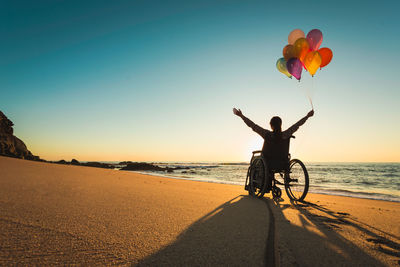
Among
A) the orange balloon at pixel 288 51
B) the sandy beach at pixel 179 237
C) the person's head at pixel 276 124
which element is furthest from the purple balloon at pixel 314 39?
the sandy beach at pixel 179 237

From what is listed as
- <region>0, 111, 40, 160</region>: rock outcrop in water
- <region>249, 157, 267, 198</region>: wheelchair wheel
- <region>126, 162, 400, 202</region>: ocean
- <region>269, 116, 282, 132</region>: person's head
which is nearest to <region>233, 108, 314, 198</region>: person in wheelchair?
<region>269, 116, 282, 132</region>: person's head

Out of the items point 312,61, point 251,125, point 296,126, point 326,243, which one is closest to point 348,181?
point 312,61

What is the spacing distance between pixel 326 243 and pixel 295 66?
4.65m

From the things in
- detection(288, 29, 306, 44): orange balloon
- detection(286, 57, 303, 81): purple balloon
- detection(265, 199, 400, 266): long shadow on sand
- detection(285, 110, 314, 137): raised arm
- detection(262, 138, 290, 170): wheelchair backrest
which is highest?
detection(288, 29, 306, 44): orange balloon

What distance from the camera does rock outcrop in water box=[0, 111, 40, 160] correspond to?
15.3m

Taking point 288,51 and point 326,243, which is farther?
point 288,51

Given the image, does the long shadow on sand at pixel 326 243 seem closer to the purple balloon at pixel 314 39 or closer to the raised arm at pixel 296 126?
the raised arm at pixel 296 126

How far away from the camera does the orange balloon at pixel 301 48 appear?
202 inches

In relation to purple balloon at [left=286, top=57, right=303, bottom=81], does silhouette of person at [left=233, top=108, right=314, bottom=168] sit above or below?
below

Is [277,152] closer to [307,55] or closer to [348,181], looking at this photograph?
[307,55]

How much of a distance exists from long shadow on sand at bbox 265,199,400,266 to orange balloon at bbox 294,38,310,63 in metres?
4.16

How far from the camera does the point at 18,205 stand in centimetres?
237

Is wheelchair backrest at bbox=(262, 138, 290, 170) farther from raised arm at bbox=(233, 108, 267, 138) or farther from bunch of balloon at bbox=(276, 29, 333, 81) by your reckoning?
bunch of balloon at bbox=(276, 29, 333, 81)

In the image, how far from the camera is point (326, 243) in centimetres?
176
